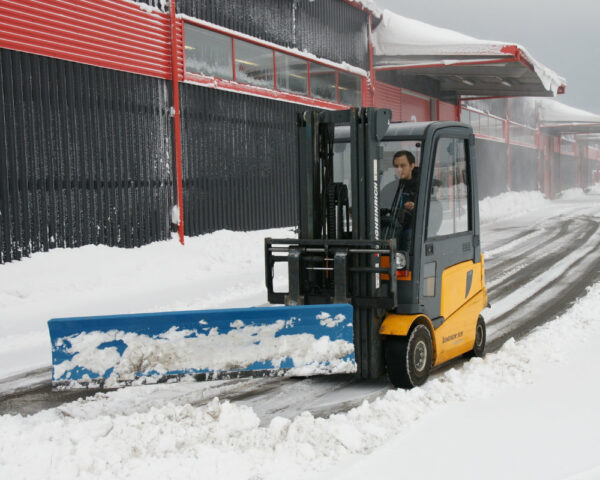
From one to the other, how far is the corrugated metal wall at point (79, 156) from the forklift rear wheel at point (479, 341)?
684 cm

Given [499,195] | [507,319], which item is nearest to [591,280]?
[507,319]

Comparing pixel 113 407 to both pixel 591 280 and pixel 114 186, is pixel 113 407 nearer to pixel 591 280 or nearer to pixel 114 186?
pixel 114 186

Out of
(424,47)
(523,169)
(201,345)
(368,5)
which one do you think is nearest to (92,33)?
(201,345)

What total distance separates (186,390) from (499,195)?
107ft

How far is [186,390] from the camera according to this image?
19.7 feet

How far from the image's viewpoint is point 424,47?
22312mm

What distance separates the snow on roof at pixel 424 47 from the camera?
71.2 feet

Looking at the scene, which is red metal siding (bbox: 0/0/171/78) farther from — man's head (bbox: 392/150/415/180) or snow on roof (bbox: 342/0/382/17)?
snow on roof (bbox: 342/0/382/17)

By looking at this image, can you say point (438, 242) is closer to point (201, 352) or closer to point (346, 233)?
point (346, 233)

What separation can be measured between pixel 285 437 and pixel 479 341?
317 cm

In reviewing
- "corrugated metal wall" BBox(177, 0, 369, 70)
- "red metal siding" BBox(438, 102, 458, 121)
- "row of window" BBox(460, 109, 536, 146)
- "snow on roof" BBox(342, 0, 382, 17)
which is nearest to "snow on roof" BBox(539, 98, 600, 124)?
"row of window" BBox(460, 109, 536, 146)

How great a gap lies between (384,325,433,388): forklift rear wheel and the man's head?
130 centimetres

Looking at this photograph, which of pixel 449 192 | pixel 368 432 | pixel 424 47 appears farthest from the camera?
pixel 424 47

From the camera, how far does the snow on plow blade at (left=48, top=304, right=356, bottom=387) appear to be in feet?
16.7
